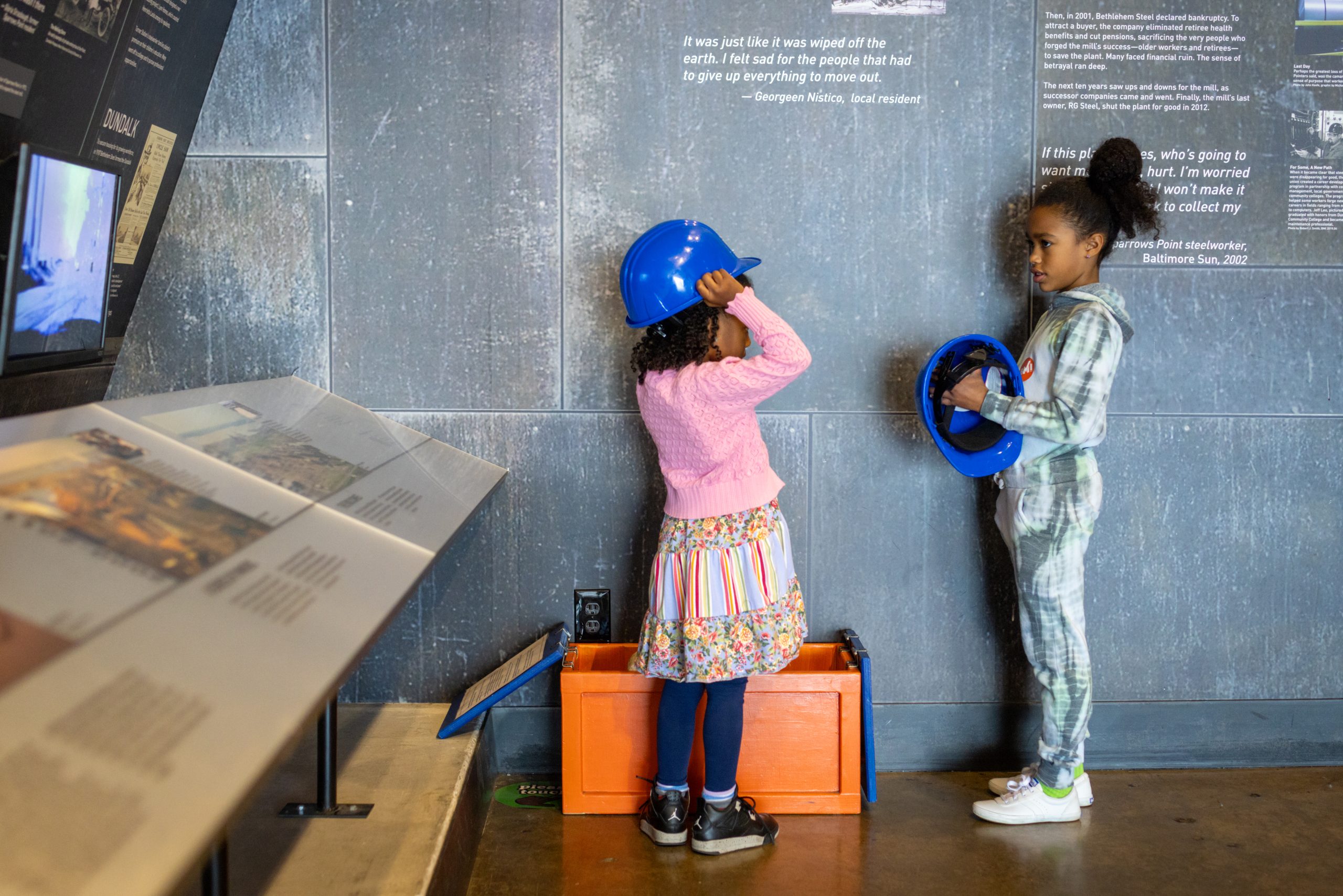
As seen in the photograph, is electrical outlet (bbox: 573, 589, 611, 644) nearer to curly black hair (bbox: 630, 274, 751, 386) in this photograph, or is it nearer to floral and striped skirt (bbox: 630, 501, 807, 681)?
floral and striped skirt (bbox: 630, 501, 807, 681)

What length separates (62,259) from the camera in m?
1.91

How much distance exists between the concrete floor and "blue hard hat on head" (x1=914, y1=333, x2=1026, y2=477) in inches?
38.9

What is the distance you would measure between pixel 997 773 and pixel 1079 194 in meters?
1.74

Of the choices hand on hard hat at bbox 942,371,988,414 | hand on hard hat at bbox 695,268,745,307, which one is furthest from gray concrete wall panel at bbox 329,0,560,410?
hand on hard hat at bbox 942,371,988,414

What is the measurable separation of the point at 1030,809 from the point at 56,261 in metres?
2.67

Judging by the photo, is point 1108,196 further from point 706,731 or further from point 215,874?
point 215,874

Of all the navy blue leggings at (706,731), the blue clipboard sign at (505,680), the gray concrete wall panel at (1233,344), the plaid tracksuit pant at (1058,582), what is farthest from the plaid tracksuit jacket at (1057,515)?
the blue clipboard sign at (505,680)

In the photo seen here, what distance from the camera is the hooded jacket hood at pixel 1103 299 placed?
2.76 m

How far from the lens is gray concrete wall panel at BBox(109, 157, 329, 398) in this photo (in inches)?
119

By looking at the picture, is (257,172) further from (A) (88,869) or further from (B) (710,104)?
(A) (88,869)

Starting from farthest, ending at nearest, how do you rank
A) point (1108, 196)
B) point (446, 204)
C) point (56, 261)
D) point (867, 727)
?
point (446, 204) < point (867, 727) < point (1108, 196) < point (56, 261)

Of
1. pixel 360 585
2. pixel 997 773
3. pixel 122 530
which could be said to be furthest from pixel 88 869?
pixel 997 773

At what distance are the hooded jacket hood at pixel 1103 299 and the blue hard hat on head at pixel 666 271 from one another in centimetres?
99

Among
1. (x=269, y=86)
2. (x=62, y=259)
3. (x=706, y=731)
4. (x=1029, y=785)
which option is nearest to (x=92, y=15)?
(x=62, y=259)
